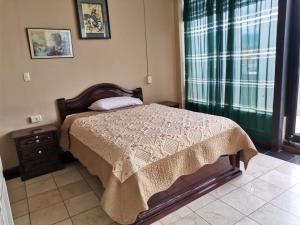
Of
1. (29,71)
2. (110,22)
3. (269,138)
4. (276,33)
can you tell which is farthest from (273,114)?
(29,71)

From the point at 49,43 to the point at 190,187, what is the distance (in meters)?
2.57

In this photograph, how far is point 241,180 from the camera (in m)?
2.51

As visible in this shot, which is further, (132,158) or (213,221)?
(213,221)

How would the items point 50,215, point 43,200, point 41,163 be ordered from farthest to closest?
point 41,163 → point 43,200 → point 50,215

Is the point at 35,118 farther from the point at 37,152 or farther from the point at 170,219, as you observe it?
the point at 170,219

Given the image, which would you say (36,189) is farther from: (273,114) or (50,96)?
(273,114)

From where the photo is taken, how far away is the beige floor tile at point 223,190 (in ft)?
7.50

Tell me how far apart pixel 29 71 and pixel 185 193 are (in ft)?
8.11

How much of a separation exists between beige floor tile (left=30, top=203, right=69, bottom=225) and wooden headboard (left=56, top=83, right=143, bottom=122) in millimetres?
1367

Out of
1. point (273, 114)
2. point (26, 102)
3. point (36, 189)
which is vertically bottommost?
point (36, 189)

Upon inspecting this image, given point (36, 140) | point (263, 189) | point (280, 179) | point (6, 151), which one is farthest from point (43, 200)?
point (280, 179)

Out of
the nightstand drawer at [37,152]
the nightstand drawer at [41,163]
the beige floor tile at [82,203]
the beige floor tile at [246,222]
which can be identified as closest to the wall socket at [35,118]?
the nightstand drawer at [37,152]

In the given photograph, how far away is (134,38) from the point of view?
380 cm

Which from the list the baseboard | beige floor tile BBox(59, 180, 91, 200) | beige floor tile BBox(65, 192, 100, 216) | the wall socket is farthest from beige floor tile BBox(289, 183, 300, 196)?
the baseboard
